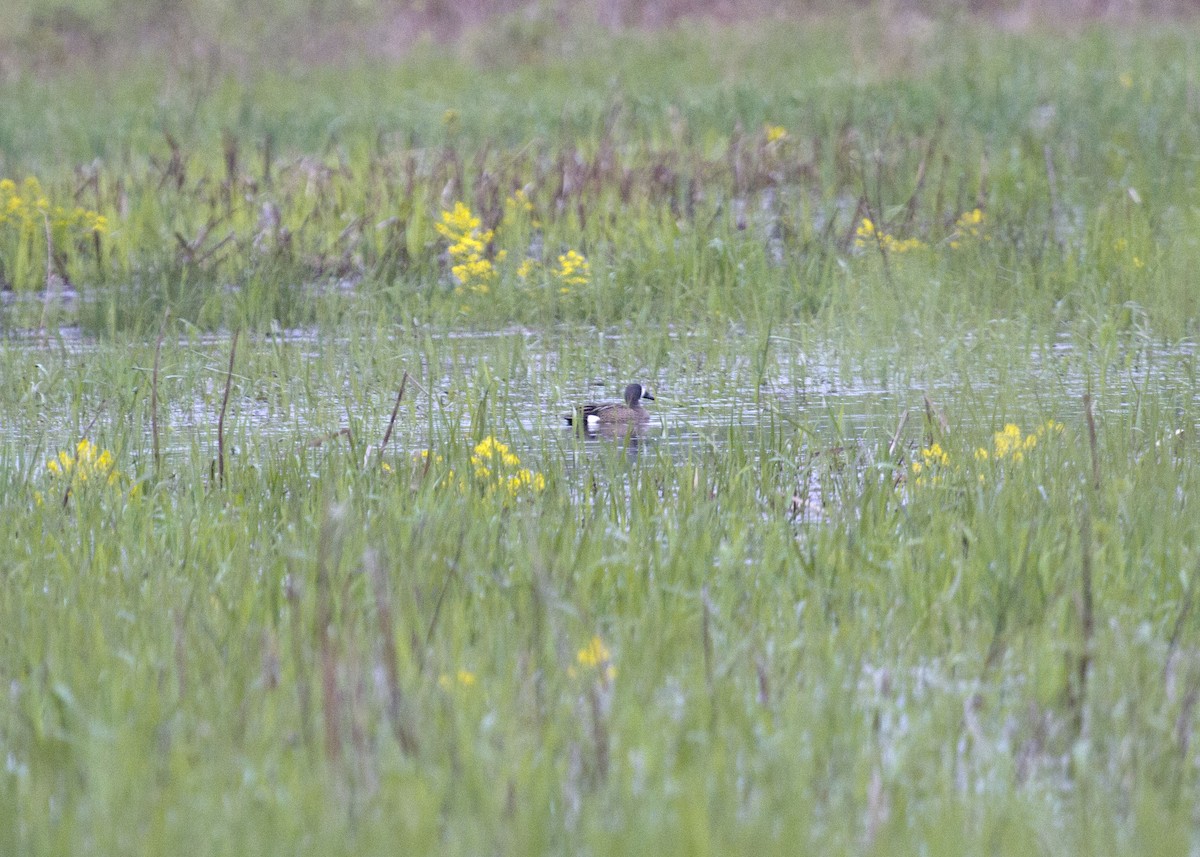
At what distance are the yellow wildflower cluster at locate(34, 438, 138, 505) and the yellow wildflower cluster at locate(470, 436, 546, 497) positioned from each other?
878 mm

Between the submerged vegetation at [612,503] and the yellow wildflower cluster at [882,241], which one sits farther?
the yellow wildflower cluster at [882,241]

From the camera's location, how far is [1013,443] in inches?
180

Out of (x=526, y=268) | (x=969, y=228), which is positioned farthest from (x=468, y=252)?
(x=969, y=228)

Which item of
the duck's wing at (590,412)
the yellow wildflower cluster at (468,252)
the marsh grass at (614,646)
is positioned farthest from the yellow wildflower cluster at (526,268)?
the marsh grass at (614,646)

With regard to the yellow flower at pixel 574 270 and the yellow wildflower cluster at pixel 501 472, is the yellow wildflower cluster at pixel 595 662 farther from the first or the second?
the yellow flower at pixel 574 270

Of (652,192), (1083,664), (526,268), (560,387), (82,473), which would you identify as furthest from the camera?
(652,192)

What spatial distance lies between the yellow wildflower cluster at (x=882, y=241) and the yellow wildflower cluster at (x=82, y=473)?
377cm

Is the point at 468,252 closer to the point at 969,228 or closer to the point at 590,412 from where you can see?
the point at 969,228

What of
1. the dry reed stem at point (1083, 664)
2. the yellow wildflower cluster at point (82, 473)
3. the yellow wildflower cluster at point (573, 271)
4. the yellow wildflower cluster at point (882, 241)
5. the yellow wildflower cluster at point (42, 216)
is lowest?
the dry reed stem at point (1083, 664)

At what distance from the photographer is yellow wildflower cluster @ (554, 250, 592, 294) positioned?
24.3 ft

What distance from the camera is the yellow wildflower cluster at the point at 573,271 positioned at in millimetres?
7406

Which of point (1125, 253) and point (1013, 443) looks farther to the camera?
point (1125, 253)

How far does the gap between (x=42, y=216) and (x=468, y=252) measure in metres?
2.33

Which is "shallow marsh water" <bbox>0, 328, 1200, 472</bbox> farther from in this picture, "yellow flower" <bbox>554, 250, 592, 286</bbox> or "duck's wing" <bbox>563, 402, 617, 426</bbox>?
"yellow flower" <bbox>554, 250, 592, 286</bbox>
